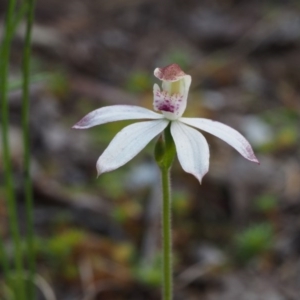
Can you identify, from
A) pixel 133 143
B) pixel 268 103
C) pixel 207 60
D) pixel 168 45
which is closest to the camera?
pixel 133 143

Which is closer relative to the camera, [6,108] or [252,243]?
[6,108]

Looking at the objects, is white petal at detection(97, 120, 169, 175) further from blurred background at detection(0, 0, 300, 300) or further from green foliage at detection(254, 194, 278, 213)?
green foliage at detection(254, 194, 278, 213)

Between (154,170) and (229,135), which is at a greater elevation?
(229,135)

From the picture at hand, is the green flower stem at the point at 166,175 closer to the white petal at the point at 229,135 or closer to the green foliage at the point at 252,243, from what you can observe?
the white petal at the point at 229,135

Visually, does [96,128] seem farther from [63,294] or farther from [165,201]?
[165,201]

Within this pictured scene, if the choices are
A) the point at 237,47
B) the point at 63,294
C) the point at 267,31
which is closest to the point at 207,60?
the point at 237,47

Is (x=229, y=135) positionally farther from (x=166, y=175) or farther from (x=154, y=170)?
(x=154, y=170)

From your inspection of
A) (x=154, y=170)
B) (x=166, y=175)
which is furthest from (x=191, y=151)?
(x=154, y=170)
